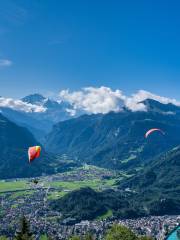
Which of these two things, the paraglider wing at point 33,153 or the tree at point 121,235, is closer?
the paraglider wing at point 33,153

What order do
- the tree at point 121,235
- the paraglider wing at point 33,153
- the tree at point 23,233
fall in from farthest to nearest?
the tree at point 121,235
the paraglider wing at point 33,153
the tree at point 23,233

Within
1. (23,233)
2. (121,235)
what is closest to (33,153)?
(23,233)

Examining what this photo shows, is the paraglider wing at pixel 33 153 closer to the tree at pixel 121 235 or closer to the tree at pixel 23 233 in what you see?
the tree at pixel 23 233

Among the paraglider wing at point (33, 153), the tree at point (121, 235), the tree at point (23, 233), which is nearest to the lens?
the tree at point (23, 233)

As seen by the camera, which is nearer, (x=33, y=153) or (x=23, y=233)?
(x=23, y=233)

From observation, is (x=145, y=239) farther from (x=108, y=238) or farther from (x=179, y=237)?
(x=179, y=237)

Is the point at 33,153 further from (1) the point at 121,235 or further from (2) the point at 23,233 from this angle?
(1) the point at 121,235

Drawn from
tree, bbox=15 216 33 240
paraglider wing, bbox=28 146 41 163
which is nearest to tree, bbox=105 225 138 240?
A: tree, bbox=15 216 33 240

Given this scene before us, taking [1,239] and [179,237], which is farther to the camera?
[179,237]

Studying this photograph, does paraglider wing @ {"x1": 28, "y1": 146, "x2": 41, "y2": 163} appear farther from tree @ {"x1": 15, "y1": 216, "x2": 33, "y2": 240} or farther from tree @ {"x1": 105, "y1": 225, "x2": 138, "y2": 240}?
tree @ {"x1": 105, "y1": 225, "x2": 138, "y2": 240}

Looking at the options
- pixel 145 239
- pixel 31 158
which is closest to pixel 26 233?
pixel 31 158

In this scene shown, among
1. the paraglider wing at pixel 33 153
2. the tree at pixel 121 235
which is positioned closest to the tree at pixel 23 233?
the paraglider wing at pixel 33 153
